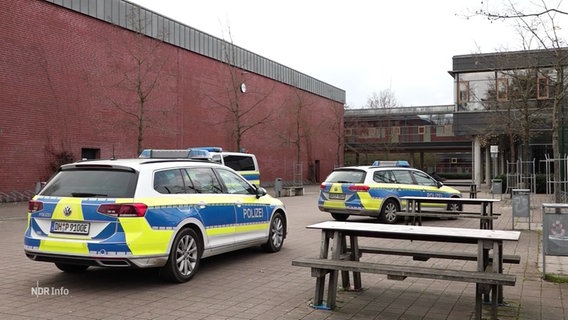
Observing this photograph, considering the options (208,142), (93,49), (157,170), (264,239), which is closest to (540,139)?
(208,142)

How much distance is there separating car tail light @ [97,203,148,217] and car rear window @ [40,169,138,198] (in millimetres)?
157

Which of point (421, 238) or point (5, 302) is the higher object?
point (421, 238)

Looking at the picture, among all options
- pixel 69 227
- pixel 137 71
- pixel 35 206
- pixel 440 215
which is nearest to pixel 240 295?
pixel 69 227

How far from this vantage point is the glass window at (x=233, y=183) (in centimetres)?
839

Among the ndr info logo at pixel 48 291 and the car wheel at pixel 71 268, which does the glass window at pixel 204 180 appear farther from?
the ndr info logo at pixel 48 291

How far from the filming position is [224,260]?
8.63 metres

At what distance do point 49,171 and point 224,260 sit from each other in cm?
1694

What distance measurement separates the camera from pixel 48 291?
643 cm

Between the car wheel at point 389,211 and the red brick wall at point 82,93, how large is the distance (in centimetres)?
1530

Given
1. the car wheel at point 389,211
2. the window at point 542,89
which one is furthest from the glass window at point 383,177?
the window at point 542,89

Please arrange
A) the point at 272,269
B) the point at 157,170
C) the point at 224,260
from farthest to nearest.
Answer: the point at 224,260
the point at 272,269
the point at 157,170

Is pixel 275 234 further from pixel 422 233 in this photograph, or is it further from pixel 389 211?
pixel 389 211

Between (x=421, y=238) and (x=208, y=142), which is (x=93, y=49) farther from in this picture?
(x=421, y=238)

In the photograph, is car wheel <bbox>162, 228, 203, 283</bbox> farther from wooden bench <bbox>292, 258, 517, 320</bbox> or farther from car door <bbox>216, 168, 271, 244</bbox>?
wooden bench <bbox>292, 258, 517, 320</bbox>
